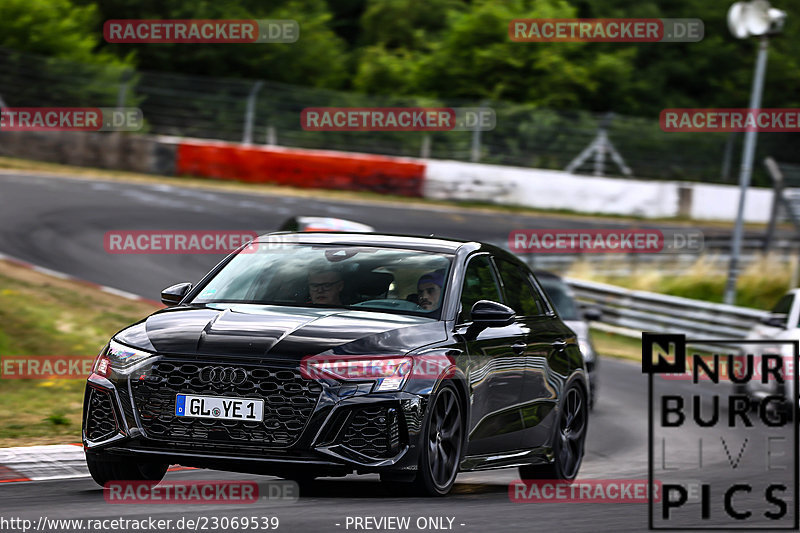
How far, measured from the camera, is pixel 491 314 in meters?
8.03

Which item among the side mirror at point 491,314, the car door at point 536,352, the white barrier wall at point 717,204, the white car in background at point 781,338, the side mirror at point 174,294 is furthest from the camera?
A: the white barrier wall at point 717,204

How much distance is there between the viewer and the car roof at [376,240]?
8.59 m

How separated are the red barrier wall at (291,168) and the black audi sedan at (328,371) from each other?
24.5 meters

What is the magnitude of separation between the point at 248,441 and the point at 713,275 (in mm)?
22346

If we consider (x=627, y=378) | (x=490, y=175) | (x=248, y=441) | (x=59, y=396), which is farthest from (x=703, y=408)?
(x=490, y=175)

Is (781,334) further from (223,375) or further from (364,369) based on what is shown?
(223,375)

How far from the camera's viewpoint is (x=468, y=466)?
814 centimetres

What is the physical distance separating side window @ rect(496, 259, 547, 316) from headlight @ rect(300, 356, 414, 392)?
6.20 feet

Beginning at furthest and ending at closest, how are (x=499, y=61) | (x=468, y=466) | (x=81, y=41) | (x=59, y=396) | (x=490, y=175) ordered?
(x=499, y=61), (x=81, y=41), (x=490, y=175), (x=59, y=396), (x=468, y=466)

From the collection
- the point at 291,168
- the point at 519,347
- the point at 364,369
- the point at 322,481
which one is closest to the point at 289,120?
the point at 291,168

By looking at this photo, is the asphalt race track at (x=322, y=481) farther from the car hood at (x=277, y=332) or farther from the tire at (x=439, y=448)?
the car hood at (x=277, y=332)

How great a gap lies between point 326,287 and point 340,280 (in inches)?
3.6

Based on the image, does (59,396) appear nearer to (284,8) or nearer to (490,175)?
Result: (490,175)

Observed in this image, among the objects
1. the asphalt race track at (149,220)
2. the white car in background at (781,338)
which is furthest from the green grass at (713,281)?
the white car in background at (781,338)
